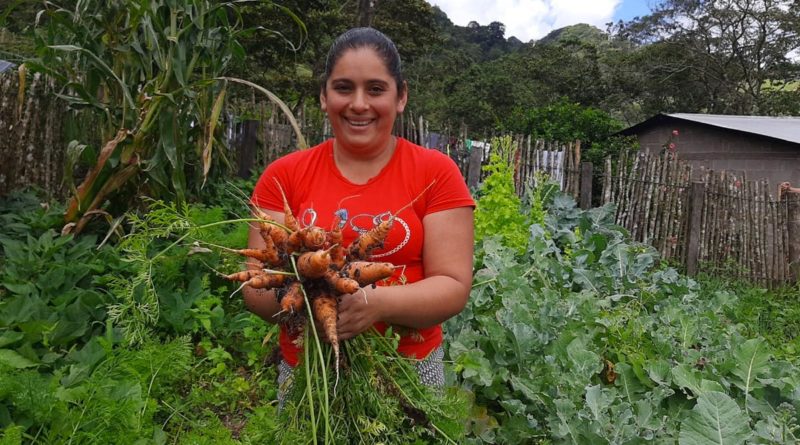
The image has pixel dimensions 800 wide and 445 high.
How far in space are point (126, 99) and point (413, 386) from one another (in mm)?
2978

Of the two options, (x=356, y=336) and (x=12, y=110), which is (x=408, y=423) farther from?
(x=12, y=110)

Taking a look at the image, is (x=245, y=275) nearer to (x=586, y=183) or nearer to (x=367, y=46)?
(x=367, y=46)

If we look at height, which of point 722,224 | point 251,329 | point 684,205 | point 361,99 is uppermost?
point 361,99

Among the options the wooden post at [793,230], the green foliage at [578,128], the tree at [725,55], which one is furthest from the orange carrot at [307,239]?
the tree at [725,55]

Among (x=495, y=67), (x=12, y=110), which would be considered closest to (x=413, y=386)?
(x=12, y=110)

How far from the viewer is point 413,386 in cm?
125

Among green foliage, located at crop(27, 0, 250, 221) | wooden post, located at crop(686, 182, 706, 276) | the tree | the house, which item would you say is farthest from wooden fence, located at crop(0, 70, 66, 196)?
the tree

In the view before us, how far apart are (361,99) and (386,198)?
239 mm

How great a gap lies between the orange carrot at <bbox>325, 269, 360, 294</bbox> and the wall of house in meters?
11.3

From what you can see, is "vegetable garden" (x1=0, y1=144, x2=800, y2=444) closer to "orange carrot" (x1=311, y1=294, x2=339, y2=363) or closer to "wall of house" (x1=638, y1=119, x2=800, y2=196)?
"orange carrot" (x1=311, y1=294, x2=339, y2=363)

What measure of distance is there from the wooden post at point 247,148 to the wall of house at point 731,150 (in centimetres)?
847

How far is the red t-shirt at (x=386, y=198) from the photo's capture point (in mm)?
1353

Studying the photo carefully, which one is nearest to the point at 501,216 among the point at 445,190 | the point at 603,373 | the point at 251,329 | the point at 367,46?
the point at 603,373

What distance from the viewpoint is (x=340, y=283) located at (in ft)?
3.57
